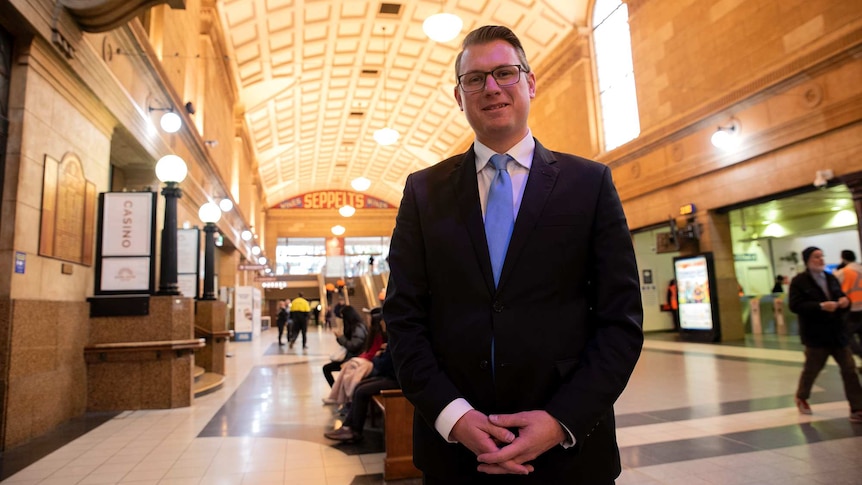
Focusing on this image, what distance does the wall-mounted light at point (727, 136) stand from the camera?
1084 cm

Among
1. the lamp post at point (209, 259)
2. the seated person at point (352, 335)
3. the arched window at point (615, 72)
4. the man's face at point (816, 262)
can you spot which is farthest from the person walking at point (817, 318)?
the arched window at point (615, 72)

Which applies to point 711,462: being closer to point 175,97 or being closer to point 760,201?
point 760,201

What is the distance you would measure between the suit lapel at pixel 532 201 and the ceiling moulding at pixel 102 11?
19.4 feet

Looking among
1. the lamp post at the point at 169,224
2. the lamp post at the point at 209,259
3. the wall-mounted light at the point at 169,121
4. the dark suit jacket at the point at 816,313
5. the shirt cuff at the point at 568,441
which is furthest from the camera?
the lamp post at the point at 209,259

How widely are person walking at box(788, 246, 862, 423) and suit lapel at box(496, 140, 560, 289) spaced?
15.0 ft

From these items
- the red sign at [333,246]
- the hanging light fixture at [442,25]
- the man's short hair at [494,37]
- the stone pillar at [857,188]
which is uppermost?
the hanging light fixture at [442,25]

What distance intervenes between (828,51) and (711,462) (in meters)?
8.50

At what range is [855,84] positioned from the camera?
8547mm

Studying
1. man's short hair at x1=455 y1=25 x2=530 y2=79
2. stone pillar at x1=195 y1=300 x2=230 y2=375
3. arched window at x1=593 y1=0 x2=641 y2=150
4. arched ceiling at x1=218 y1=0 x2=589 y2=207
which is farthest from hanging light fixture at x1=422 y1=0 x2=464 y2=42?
man's short hair at x1=455 y1=25 x2=530 y2=79

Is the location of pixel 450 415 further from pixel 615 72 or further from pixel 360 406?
pixel 615 72

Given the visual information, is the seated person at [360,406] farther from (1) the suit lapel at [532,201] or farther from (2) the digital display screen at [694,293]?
(2) the digital display screen at [694,293]

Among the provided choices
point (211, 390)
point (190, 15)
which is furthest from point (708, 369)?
point (190, 15)

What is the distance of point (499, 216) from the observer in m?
1.26

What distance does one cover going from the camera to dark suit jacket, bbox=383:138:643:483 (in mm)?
1128
